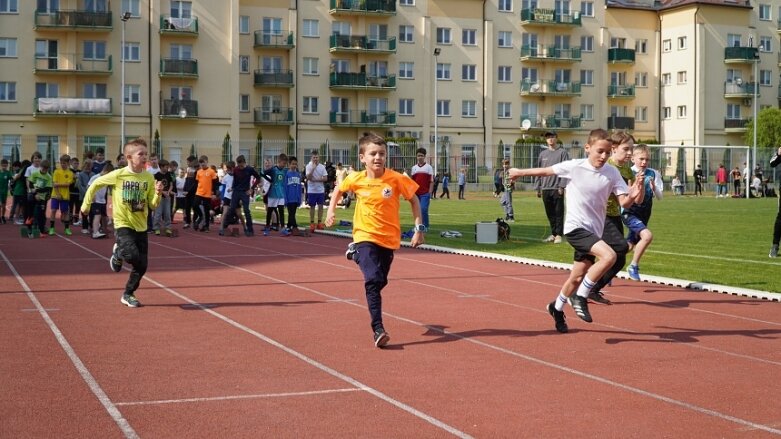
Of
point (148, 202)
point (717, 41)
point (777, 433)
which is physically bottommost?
point (777, 433)

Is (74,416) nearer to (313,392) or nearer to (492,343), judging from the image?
(313,392)

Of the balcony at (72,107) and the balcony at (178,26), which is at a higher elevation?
the balcony at (178,26)

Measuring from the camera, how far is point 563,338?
385 inches

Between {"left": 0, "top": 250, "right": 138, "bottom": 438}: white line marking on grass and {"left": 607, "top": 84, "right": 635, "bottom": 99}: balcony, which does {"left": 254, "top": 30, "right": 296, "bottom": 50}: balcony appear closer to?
{"left": 607, "top": 84, "right": 635, "bottom": 99}: balcony

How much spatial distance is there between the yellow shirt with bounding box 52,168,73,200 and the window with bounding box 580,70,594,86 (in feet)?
→ 211

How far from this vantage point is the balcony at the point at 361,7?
74.6 metres

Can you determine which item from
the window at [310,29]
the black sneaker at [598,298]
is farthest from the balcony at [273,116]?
the black sneaker at [598,298]

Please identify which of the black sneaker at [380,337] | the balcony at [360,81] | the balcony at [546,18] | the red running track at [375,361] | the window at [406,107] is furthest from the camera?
the balcony at [546,18]

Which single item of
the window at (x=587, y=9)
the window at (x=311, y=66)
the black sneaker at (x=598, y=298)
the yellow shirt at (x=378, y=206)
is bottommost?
the black sneaker at (x=598, y=298)

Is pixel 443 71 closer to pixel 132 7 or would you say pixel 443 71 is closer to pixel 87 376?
pixel 132 7

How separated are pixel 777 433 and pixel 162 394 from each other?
4.09m

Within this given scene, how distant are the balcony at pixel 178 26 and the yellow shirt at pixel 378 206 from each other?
201 ft

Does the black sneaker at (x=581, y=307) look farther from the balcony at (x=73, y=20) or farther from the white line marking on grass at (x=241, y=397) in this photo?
the balcony at (x=73, y=20)

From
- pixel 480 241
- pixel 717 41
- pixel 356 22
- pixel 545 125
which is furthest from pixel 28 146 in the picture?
pixel 717 41
